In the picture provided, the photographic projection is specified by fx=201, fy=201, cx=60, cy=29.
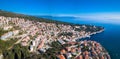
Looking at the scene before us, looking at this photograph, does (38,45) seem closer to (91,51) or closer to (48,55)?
(48,55)

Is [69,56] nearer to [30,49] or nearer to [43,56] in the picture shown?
[43,56]

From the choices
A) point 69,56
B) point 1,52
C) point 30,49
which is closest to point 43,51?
point 30,49

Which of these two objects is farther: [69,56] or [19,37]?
[19,37]

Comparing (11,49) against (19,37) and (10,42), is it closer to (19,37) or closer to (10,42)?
(10,42)

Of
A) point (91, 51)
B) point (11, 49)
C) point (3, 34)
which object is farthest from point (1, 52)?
point (91, 51)

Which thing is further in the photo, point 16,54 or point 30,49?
point 30,49

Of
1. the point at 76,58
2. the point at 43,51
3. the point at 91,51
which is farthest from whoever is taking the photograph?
the point at 91,51

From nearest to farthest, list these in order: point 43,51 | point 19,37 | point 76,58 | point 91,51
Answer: point 76,58, point 43,51, point 91,51, point 19,37

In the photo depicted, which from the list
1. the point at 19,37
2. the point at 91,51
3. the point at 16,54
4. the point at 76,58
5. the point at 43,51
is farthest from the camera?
the point at 19,37

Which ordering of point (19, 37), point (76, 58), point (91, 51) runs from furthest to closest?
point (19, 37) → point (91, 51) → point (76, 58)
